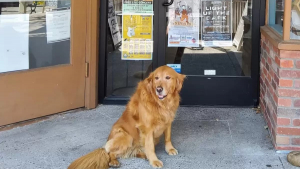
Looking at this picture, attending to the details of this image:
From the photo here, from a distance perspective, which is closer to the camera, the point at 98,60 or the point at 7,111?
the point at 7,111

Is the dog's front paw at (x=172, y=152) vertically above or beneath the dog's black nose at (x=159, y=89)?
beneath

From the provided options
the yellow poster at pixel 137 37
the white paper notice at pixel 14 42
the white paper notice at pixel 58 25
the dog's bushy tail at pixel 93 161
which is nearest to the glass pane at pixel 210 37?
the yellow poster at pixel 137 37

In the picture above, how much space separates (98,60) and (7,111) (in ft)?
4.57

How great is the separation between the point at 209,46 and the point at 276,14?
3.27ft

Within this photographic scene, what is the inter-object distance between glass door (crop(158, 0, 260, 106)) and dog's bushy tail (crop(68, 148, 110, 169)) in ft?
6.75

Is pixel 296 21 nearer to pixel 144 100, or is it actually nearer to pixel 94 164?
pixel 144 100

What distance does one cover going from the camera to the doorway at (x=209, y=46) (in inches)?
221

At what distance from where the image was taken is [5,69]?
4.96 m

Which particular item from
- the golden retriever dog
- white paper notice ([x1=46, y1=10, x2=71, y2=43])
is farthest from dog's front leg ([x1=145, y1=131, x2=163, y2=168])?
white paper notice ([x1=46, y1=10, x2=71, y2=43])

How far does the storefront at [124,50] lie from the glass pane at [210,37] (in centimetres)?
1

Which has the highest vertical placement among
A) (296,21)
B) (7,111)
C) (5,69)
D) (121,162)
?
(296,21)

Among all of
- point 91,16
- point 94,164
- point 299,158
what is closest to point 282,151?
point 299,158

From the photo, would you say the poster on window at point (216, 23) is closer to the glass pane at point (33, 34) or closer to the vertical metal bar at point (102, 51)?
the vertical metal bar at point (102, 51)

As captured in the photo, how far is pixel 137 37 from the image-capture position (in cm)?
577
